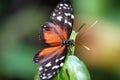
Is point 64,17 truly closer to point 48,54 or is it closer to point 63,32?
point 63,32

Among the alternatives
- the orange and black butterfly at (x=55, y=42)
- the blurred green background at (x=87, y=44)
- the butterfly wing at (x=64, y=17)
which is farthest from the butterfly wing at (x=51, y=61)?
the blurred green background at (x=87, y=44)

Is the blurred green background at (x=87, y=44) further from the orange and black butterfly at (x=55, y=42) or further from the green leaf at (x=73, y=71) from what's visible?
the green leaf at (x=73, y=71)

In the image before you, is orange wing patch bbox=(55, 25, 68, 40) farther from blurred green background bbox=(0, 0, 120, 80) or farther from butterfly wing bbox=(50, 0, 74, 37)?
blurred green background bbox=(0, 0, 120, 80)

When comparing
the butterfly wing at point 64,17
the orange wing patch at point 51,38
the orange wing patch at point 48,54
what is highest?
the butterfly wing at point 64,17

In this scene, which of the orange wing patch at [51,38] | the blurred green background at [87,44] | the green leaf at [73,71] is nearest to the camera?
the green leaf at [73,71]

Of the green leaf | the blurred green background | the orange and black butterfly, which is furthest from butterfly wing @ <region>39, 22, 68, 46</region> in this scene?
the blurred green background

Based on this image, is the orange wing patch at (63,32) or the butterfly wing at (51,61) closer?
the butterfly wing at (51,61)

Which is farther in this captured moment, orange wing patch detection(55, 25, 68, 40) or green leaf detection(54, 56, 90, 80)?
orange wing patch detection(55, 25, 68, 40)
